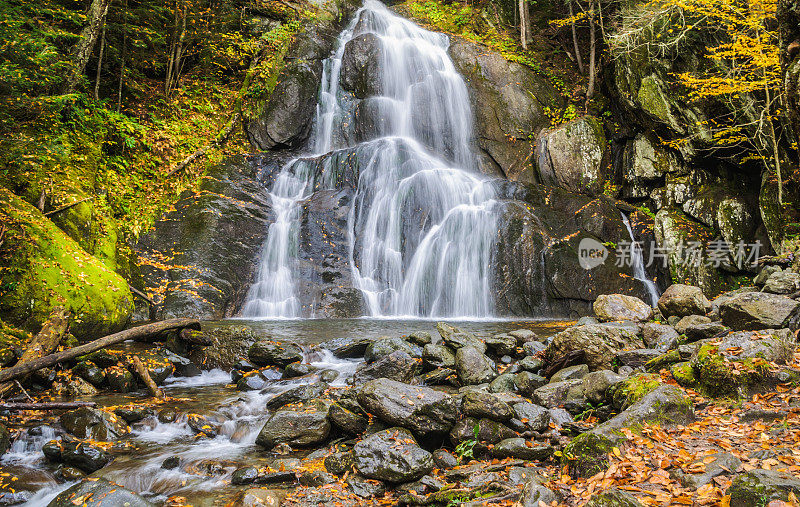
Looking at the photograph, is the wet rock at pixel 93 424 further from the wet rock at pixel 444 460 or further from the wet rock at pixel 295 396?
the wet rock at pixel 444 460

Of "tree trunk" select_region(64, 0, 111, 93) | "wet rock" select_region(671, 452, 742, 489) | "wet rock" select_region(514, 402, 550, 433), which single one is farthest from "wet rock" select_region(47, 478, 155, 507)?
"tree trunk" select_region(64, 0, 111, 93)

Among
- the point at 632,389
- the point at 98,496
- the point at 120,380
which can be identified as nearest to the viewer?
the point at 98,496

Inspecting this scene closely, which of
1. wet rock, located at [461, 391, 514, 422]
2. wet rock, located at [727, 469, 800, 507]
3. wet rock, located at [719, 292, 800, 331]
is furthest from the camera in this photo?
wet rock, located at [719, 292, 800, 331]

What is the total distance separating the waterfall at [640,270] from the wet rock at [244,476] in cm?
1189

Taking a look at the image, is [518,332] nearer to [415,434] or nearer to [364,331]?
[364,331]

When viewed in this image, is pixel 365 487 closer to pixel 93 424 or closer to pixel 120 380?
pixel 93 424

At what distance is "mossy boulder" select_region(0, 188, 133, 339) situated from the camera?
19.4 feet

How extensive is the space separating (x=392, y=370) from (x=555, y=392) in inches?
84.8

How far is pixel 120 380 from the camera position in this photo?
5.77 metres

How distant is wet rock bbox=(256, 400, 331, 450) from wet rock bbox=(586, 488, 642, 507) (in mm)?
2857

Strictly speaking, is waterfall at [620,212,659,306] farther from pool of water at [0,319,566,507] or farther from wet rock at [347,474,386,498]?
wet rock at [347,474,386,498]

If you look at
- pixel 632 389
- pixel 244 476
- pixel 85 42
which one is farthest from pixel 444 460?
pixel 85 42

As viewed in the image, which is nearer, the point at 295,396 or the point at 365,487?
the point at 365,487

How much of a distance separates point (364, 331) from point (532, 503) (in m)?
6.59
